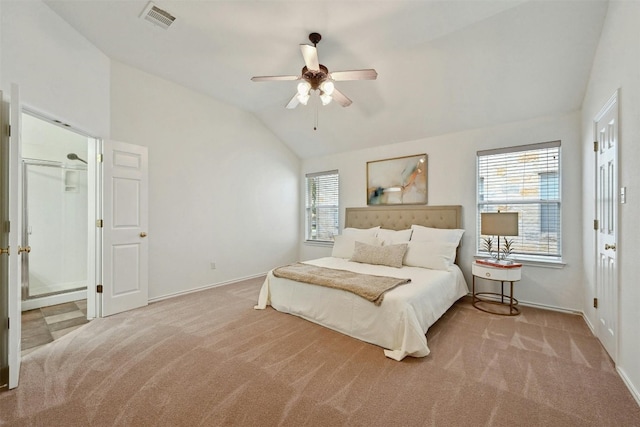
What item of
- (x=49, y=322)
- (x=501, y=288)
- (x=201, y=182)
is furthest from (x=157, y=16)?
(x=501, y=288)

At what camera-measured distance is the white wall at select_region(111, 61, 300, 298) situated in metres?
3.81

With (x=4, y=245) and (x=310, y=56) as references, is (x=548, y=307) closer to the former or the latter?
(x=310, y=56)

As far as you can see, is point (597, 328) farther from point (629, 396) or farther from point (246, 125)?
point (246, 125)

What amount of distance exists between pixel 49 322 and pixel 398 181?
16.6 feet

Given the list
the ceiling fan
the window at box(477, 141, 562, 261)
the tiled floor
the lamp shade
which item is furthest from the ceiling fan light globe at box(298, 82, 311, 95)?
the tiled floor

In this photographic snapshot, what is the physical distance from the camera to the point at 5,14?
2162 mm

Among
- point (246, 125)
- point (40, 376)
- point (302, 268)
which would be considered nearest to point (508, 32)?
point (302, 268)

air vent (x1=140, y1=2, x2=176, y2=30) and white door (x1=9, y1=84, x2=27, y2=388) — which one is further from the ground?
air vent (x1=140, y1=2, x2=176, y2=30)

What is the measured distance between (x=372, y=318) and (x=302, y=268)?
48.6 inches

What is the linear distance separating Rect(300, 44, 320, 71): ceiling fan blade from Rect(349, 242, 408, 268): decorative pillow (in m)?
2.40

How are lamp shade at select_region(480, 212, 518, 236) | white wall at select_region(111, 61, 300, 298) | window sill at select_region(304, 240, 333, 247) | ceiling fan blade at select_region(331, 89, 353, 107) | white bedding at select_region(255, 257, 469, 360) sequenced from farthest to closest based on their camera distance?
1. window sill at select_region(304, 240, 333, 247)
2. white wall at select_region(111, 61, 300, 298)
3. lamp shade at select_region(480, 212, 518, 236)
4. ceiling fan blade at select_region(331, 89, 353, 107)
5. white bedding at select_region(255, 257, 469, 360)

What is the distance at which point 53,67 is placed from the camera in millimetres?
2652

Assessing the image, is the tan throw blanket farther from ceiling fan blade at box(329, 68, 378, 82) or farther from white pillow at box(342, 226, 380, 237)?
ceiling fan blade at box(329, 68, 378, 82)

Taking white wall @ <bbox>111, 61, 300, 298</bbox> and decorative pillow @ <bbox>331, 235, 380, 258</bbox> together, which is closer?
white wall @ <bbox>111, 61, 300, 298</bbox>
